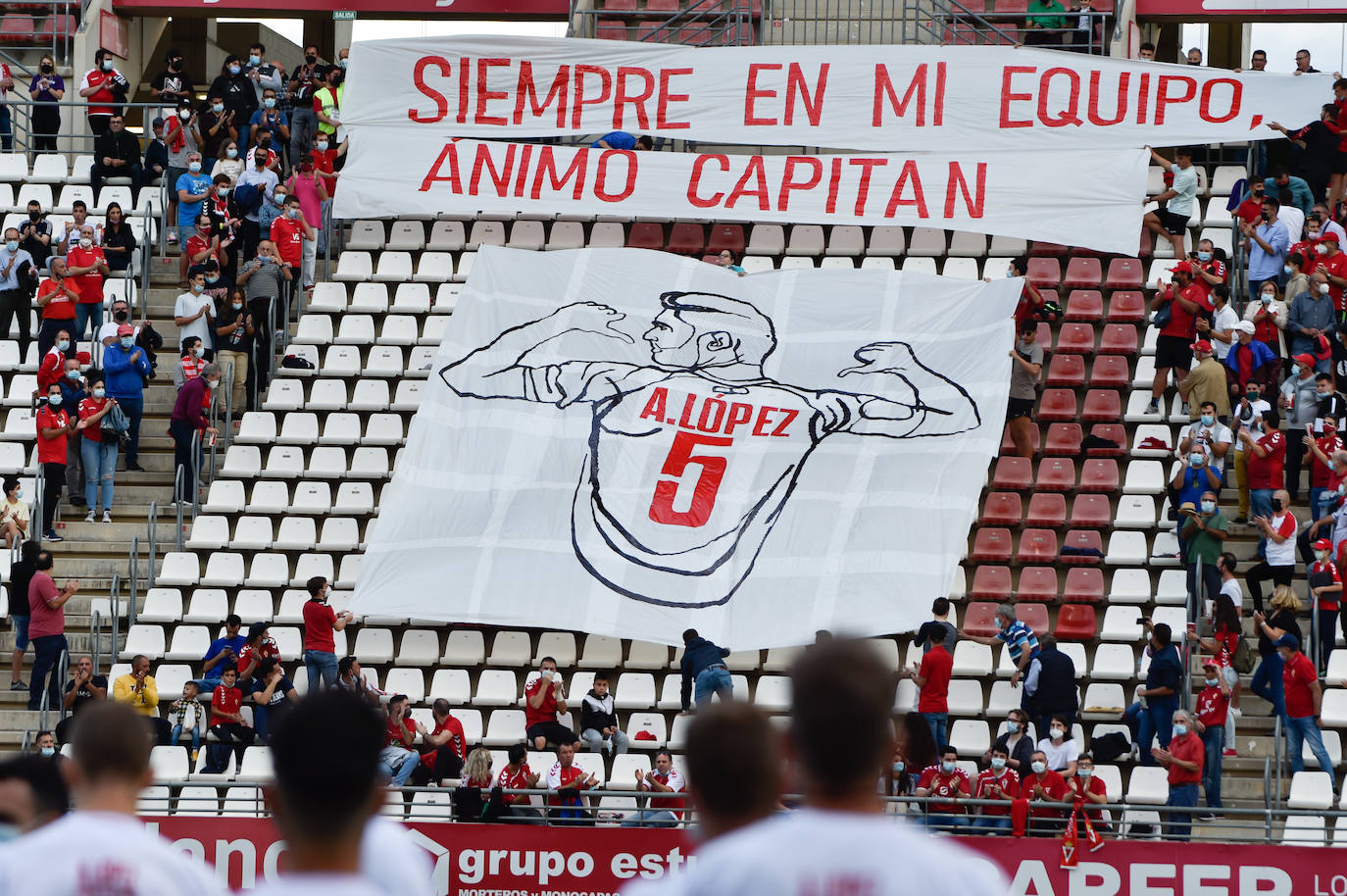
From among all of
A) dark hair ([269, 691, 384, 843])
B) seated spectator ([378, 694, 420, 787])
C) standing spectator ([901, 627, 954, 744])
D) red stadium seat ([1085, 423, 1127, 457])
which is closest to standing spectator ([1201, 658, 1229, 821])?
standing spectator ([901, 627, 954, 744])

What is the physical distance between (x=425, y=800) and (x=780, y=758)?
36.0 feet

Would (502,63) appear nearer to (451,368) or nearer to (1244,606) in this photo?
(451,368)

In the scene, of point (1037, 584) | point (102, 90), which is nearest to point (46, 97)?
point (102, 90)

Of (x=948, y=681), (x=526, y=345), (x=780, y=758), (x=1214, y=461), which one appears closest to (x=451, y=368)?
(x=526, y=345)

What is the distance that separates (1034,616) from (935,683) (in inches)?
78.1

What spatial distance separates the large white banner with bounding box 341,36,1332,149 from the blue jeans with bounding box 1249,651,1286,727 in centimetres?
702

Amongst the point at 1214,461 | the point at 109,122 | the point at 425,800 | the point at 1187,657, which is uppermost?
the point at 109,122

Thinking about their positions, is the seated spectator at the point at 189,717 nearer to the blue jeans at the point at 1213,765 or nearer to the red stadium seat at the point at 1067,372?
the blue jeans at the point at 1213,765

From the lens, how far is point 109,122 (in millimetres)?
22562

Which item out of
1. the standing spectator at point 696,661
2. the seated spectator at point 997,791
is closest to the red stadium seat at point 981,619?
the standing spectator at point 696,661

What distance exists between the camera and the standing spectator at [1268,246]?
18.7 metres

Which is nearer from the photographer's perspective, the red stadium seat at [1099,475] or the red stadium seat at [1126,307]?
the red stadium seat at [1099,475]

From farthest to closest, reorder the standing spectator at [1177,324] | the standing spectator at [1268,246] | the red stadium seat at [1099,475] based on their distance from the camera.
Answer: the standing spectator at [1268,246] → the standing spectator at [1177,324] → the red stadium seat at [1099,475]

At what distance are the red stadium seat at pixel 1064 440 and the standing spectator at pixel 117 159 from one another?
33.7 ft
